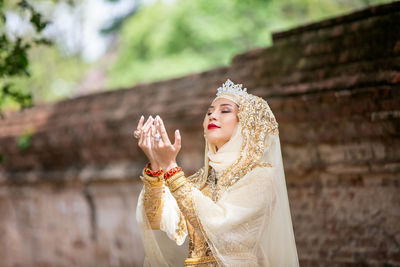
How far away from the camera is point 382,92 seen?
3.21 m

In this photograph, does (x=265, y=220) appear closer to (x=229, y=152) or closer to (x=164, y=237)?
(x=229, y=152)

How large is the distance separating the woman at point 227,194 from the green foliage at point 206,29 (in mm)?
8661

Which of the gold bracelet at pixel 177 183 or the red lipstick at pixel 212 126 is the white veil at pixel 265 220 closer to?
the gold bracelet at pixel 177 183

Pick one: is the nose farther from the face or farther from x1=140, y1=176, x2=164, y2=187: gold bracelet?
x1=140, y1=176, x2=164, y2=187: gold bracelet

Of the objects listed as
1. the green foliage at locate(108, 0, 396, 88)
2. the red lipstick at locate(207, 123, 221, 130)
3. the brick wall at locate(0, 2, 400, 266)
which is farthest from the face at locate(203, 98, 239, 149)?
the green foliage at locate(108, 0, 396, 88)

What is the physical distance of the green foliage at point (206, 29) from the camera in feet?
37.7

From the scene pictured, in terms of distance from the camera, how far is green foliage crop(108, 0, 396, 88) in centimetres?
1148

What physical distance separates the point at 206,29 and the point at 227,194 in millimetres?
9537

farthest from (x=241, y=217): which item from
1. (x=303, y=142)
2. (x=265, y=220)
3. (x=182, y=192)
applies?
(x=303, y=142)

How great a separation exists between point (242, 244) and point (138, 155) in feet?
9.66

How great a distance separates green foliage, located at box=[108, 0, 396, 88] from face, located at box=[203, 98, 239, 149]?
8.57 meters

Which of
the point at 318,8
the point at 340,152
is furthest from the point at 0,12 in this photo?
the point at 318,8

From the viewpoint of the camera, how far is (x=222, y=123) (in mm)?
2609

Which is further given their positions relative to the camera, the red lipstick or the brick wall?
the brick wall
